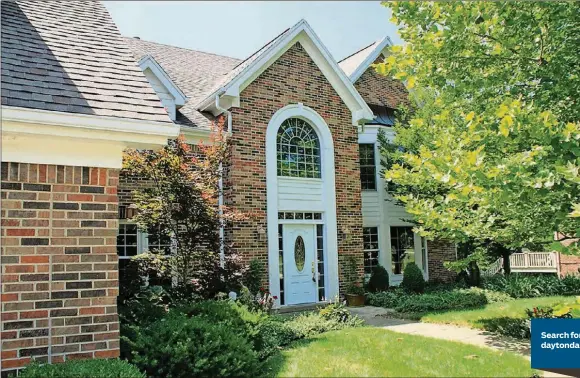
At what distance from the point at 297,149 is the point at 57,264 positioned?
9290 millimetres

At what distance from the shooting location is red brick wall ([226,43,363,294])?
39.8 feet

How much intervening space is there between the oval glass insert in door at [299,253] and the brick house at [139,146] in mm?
43

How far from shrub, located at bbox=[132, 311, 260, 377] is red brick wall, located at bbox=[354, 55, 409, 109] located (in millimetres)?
13257

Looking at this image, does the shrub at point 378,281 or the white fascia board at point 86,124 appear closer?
the white fascia board at point 86,124

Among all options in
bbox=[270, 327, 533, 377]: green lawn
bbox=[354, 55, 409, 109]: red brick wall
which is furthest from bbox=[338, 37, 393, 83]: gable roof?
bbox=[270, 327, 533, 377]: green lawn

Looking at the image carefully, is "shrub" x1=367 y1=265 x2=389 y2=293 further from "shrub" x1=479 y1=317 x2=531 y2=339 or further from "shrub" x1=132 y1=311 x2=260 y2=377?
"shrub" x1=132 y1=311 x2=260 y2=377

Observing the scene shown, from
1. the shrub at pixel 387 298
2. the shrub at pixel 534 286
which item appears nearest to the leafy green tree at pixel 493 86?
the shrub at pixel 387 298

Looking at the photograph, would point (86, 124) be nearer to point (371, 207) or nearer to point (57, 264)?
point (57, 264)

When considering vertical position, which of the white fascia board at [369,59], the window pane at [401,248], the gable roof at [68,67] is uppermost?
the white fascia board at [369,59]

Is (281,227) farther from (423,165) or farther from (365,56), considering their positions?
(365,56)

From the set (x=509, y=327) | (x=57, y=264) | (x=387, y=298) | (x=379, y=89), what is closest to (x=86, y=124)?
(x=57, y=264)

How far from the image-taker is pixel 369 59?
17625 mm

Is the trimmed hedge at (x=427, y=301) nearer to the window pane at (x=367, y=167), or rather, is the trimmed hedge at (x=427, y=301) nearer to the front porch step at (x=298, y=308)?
the front porch step at (x=298, y=308)

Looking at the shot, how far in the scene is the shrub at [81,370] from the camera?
13.6 feet
